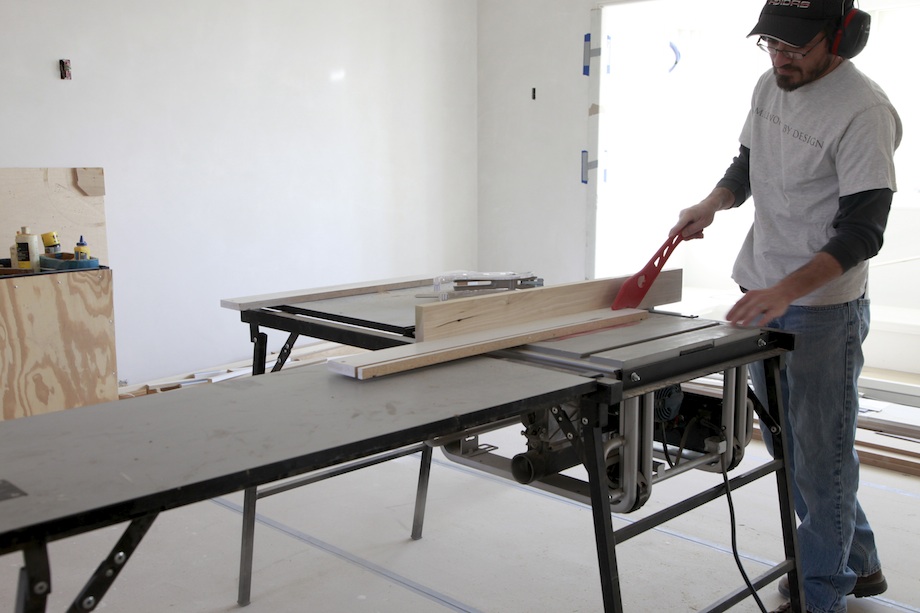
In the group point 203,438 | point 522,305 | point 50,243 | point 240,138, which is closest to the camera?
point 203,438

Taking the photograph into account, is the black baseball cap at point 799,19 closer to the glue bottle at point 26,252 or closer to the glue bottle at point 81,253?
the glue bottle at point 81,253

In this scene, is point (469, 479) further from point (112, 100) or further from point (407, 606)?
point (112, 100)

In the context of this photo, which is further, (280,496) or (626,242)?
(626,242)

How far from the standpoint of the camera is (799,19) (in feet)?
5.95

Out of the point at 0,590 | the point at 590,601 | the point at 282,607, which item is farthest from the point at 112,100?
the point at 590,601

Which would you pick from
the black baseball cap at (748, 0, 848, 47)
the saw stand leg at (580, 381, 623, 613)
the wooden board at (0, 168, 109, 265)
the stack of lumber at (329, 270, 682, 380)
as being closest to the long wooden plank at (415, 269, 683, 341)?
the stack of lumber at (329, 270, 682, 380)

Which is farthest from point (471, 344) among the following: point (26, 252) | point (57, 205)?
point (57, 205)

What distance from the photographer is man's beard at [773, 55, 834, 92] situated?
1894 mm

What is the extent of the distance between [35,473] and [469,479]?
2197mm

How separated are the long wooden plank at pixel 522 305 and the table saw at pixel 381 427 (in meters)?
0.05

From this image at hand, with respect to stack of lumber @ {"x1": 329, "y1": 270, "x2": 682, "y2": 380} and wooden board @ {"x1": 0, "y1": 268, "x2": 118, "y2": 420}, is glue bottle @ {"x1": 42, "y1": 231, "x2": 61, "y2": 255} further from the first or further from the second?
stack of lumber @ {"x1": 329, "y1": 270, "x2": 682, "y2": 380}

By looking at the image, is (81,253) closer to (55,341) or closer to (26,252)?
(26,252)

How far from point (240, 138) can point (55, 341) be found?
1752 mm

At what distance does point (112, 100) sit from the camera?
3918 millimetres
